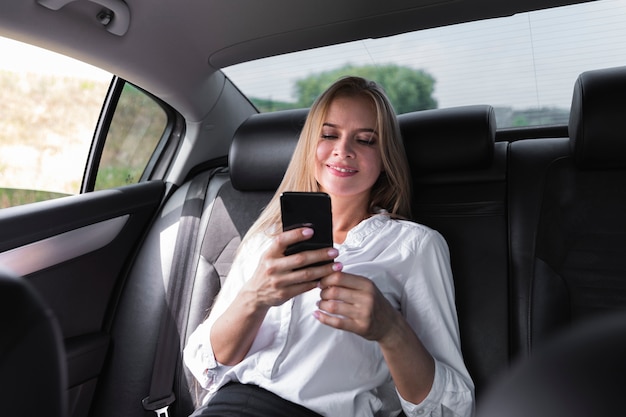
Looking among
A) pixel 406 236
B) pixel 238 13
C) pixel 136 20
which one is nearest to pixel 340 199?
pixel 406 236

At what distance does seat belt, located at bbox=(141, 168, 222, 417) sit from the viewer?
6.98 feet

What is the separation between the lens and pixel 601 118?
5.59 ft

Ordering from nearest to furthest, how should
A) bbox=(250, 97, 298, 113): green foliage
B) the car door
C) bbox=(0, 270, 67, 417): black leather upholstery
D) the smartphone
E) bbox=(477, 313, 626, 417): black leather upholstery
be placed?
1. bbox=(477, 313, 626, 417): black leather upholstery
2. bbox=(0, 270, 67, 417): black leather upholstery
3. the smartphone
4. the car door
5. bbox=(250, 97, 298, 113): green foliage

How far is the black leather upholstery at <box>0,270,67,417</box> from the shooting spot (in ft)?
2.00

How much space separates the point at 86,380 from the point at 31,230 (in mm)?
579

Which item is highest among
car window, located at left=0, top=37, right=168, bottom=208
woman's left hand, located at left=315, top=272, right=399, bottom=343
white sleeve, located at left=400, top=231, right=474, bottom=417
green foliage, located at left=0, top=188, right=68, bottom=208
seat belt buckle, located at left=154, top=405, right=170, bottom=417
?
car window, located at left=0, top=37, right=168, bottom=208

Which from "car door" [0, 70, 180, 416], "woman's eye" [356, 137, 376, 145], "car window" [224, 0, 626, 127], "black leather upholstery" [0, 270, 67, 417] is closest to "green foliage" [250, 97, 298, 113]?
"car window" [224, 0, 626, 127]

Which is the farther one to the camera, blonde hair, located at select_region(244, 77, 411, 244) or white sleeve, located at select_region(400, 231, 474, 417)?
blonde hair, located at select_region(244, 77, 411, 244)

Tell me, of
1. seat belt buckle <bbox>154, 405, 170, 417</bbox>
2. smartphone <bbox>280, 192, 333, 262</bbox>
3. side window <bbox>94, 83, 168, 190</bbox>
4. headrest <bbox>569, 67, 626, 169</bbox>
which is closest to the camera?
smartphone <bbox>280, 192, 333, 262</bbox>

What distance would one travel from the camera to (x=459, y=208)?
6.32 ft

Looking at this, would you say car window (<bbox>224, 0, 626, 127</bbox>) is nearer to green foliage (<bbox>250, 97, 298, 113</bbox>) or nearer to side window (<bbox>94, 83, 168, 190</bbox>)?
green foliage (<bbox>250, 97, 298, 113</bbox>)

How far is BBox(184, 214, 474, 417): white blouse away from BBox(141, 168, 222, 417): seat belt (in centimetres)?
43

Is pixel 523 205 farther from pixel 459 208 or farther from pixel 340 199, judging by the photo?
pixel 340 199

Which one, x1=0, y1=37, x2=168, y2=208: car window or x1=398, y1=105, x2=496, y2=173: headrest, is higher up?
x1=0, y1=37, x2=168, y2=208: car window
